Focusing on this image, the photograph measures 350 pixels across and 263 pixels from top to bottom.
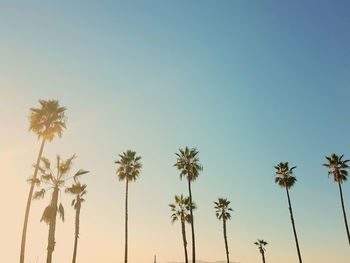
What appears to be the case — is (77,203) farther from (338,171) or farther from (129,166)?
(338,171)

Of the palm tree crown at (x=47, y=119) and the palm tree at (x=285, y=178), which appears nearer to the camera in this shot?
the palm tree crown at (x=47, y=119)

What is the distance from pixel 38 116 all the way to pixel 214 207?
4023 centimetres

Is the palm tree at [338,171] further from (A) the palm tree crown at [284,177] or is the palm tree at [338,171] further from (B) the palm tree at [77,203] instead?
(B) the palm tree at [77,203]

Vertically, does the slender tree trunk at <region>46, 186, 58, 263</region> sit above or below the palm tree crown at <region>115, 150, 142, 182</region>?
below

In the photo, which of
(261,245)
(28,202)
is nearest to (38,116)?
(28,202)

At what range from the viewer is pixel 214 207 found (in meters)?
56.5

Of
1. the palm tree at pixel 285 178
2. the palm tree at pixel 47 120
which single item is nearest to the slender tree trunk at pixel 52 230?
the palm tree at pixel 47 120

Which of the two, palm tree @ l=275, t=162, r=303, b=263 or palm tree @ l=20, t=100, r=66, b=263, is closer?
palm tree @ l=20, t=100, r=66, b=263

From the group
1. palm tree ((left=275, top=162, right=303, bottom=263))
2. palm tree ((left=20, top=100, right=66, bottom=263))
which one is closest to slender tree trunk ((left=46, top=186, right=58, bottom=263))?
palm tree ((left=20, top=100, right=66, bottom=263))

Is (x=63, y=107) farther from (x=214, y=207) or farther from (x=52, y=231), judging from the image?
(x=214, y=207)

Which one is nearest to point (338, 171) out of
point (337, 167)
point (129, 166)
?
point (337, 167)

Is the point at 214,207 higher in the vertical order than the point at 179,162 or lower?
lower

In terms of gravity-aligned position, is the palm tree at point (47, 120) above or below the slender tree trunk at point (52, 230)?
above

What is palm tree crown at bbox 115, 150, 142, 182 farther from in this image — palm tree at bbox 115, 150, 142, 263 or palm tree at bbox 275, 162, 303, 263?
palm tree at bbox 275, 162, 303, 263
